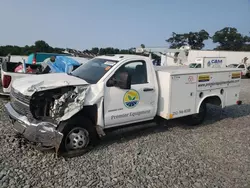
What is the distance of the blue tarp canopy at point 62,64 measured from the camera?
908 cm

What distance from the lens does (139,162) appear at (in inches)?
174

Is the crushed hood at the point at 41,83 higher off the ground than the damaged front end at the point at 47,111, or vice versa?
Answer: the crushed hood at the point at 41,83

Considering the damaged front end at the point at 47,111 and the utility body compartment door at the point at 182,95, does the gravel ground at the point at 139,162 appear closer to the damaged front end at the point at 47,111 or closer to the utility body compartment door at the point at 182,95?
the damaged front end at the point at 47,111

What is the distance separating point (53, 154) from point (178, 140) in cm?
275

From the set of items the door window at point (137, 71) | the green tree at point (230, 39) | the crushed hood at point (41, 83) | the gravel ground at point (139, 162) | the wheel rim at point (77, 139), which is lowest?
the gravel ground at point (139, 162)

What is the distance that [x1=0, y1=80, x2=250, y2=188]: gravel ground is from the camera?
380cm

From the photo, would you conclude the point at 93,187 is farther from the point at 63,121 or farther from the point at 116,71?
the point at 116,71

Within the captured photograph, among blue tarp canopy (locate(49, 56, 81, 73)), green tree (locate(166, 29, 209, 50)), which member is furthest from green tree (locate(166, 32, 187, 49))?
blue tarp canopy (locate(49, 56, 81, 73))

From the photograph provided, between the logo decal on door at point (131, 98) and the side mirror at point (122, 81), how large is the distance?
0.33m

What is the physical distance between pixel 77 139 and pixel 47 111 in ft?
2.48

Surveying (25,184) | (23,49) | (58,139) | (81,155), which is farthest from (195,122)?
(23,49)

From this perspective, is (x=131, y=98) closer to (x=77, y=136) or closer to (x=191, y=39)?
(x=77, y=136)

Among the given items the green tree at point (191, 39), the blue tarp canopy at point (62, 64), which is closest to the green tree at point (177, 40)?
the green tree at point (191, 39)

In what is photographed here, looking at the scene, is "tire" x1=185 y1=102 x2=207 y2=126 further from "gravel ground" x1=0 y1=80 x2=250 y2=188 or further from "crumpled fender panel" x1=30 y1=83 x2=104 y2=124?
"crumpled fender panel" x1=30 y1=83 x2=104 y2=124
